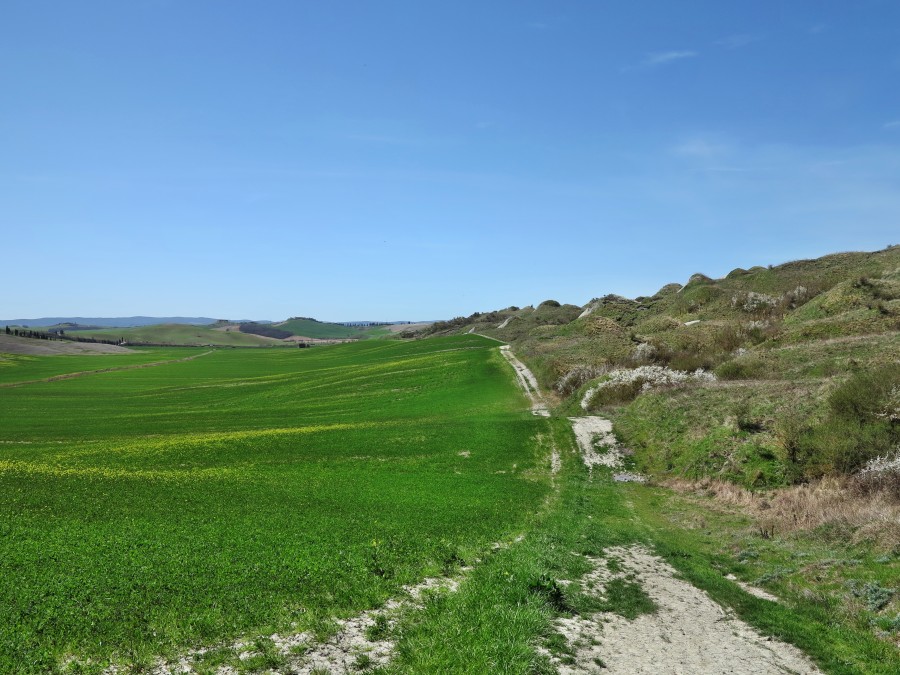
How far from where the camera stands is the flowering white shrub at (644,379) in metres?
45.5

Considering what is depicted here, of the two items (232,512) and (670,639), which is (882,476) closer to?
(670,639)

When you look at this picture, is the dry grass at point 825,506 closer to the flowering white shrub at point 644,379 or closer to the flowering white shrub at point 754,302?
the flowering white shrub at point 644,379

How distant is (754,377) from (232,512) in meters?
40.5

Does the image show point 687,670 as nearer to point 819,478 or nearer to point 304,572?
point 304,572

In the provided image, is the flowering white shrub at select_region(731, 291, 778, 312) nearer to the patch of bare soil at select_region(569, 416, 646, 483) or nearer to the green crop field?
the green crop field

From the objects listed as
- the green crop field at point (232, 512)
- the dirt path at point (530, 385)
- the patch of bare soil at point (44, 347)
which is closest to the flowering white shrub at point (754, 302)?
the dirt path at point (530, 385)

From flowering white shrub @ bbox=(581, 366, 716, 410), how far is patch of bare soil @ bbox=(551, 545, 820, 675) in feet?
106

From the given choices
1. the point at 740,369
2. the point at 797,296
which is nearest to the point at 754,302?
the point at 797,296

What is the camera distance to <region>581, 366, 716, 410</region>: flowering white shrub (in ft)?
149

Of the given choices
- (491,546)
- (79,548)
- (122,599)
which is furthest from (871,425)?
(79,548)

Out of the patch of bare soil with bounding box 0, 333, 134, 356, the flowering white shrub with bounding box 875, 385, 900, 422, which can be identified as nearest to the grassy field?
the flowering white shrub with bounding box 875, 385, 900, 422

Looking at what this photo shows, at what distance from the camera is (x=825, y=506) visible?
2078cm

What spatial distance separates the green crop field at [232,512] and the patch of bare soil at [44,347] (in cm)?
10762

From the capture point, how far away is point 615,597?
49.4 ft
